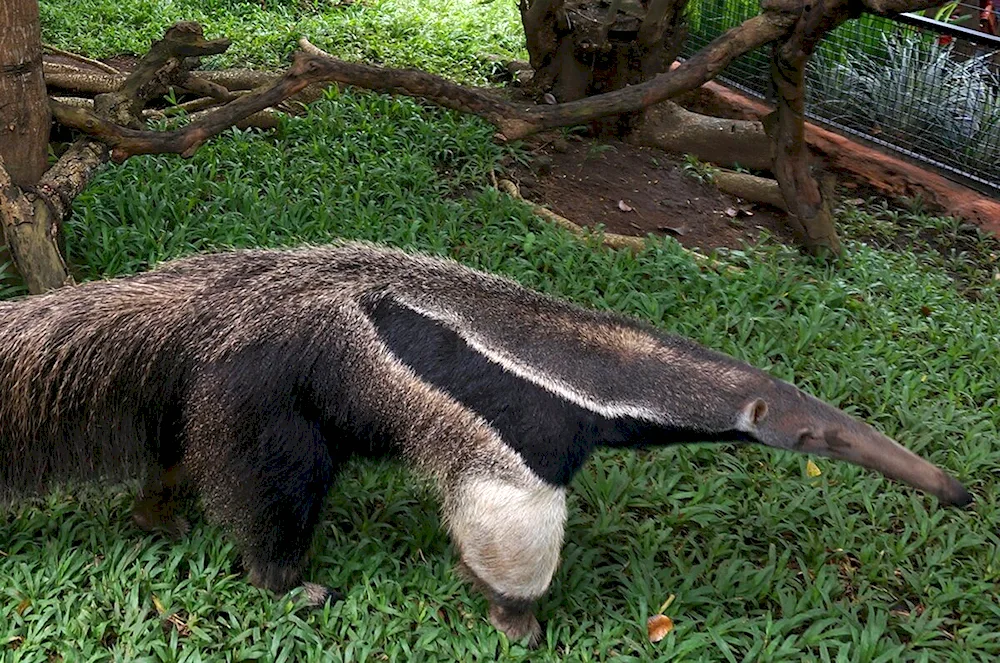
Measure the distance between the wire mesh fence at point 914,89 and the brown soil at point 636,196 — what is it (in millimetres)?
1523

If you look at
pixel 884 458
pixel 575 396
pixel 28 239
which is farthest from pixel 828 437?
pixel 28 239

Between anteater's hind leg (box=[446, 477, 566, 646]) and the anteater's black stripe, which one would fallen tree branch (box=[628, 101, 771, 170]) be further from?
anteater's hind leg (box=[446, 477, 566, 646])

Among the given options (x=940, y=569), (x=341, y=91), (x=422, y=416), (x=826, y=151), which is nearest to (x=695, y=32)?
(x=826, y=151)

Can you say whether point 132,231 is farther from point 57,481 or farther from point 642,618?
point 642,618

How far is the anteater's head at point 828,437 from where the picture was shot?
2.76 meters

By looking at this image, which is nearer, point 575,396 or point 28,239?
point 575,396

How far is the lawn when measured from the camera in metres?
3.17

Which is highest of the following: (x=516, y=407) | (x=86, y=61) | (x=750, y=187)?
(x=86, y=61)

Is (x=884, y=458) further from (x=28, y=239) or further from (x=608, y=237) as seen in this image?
(x=28, y=239)

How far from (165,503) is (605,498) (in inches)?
66.8

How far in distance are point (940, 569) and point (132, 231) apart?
4.09m

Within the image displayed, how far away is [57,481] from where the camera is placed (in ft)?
10.2

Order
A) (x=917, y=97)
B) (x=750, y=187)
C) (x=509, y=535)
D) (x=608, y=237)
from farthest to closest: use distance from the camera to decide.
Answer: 1. (x=917, y=97)
2. (x=750, y=187)
3. (x=608, y=237)
4. (x=509, y=535)

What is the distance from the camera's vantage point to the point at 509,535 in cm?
288
